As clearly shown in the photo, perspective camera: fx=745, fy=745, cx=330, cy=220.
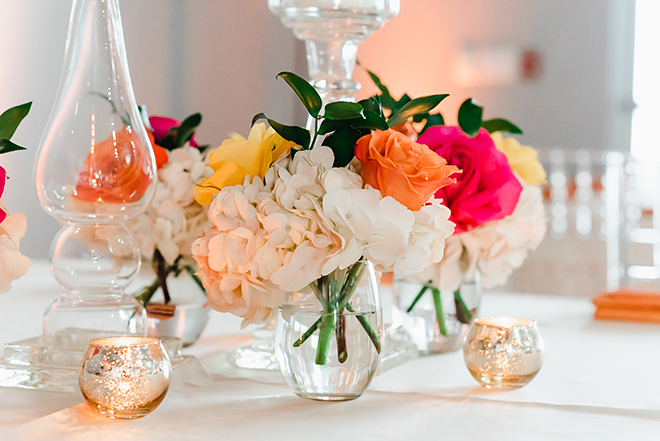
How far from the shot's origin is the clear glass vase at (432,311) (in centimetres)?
95

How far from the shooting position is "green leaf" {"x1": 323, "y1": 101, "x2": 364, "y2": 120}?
661 millimetres

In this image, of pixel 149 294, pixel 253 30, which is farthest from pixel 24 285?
pixel 253 30

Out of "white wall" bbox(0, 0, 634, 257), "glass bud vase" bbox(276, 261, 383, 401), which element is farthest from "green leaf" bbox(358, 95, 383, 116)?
"white wall" bbox(0, 0, 634, 257)

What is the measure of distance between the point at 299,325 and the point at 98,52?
0.34 metres

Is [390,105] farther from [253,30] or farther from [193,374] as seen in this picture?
[253,30]

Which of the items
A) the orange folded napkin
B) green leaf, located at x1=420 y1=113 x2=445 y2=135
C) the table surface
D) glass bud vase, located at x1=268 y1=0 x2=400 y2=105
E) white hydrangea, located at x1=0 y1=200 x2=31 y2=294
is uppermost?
glass bud vase, located at x1=268 y1=0 x2=400 y2=105

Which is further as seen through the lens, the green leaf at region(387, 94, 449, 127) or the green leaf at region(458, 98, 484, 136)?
the green leaf at region(458, 98, 484, 136)

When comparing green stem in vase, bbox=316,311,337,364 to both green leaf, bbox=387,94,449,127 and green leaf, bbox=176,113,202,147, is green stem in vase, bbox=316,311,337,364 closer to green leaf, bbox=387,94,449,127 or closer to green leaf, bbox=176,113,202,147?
green leaf, bbox=387,94,449,127

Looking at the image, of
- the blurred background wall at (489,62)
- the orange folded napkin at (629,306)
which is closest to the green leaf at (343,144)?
the orange folded napkin at (629,306)

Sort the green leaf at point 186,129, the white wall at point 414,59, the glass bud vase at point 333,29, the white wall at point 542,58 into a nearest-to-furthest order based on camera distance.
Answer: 1. the glass bud vase at point 333,29
2. the green leaf at point 186,129
3. the white wall at point 414,59
4. the white wall at point 542,58

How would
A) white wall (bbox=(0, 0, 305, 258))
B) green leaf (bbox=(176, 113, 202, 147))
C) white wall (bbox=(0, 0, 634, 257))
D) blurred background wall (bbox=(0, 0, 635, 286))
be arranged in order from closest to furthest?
1. green leaf (bbox=(176, 113, 202, 147))
2. white wall (bbox=(0, 0, 305, 258))
3. white wall (bbox=(0, 0, 634, 257))
4. blurred background wall (bbox=(0, 0, 635, 286))

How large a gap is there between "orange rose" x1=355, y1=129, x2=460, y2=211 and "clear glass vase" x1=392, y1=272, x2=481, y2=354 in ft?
1.00

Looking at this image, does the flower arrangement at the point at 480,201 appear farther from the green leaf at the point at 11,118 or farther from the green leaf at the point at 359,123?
the green leaf at the point at 11,118

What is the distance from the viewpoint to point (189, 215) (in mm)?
917
